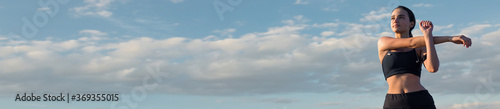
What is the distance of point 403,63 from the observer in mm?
7156

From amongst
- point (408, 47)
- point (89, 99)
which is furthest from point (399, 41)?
point (89, 99)

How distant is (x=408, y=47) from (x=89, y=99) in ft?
52.6

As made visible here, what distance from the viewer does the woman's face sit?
294 inches

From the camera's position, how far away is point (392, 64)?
7246 millimetres

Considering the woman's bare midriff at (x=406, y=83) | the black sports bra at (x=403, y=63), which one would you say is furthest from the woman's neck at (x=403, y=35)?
the woman's bare midriff at (x=406, y=83)

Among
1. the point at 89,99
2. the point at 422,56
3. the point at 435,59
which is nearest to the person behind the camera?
the point at 435,59

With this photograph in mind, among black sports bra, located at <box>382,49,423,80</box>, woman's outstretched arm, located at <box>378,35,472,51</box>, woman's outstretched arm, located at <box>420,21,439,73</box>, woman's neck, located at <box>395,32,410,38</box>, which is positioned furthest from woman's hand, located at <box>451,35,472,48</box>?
woman's neck, located at <box>395,32,410,38</box>

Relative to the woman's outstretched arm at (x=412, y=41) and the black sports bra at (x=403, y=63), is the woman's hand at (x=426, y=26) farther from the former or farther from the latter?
the black sports bra at (x=403, y=63)

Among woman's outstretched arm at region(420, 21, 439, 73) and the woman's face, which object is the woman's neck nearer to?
the woman's face

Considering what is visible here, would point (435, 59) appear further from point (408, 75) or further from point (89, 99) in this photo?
point (89, 99)

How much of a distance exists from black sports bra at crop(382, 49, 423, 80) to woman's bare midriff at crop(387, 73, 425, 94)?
7 centimetres

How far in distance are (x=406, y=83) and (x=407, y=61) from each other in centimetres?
34

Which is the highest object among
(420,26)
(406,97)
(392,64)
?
(420,26)

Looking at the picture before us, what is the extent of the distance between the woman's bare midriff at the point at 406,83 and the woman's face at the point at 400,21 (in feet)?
2.59
